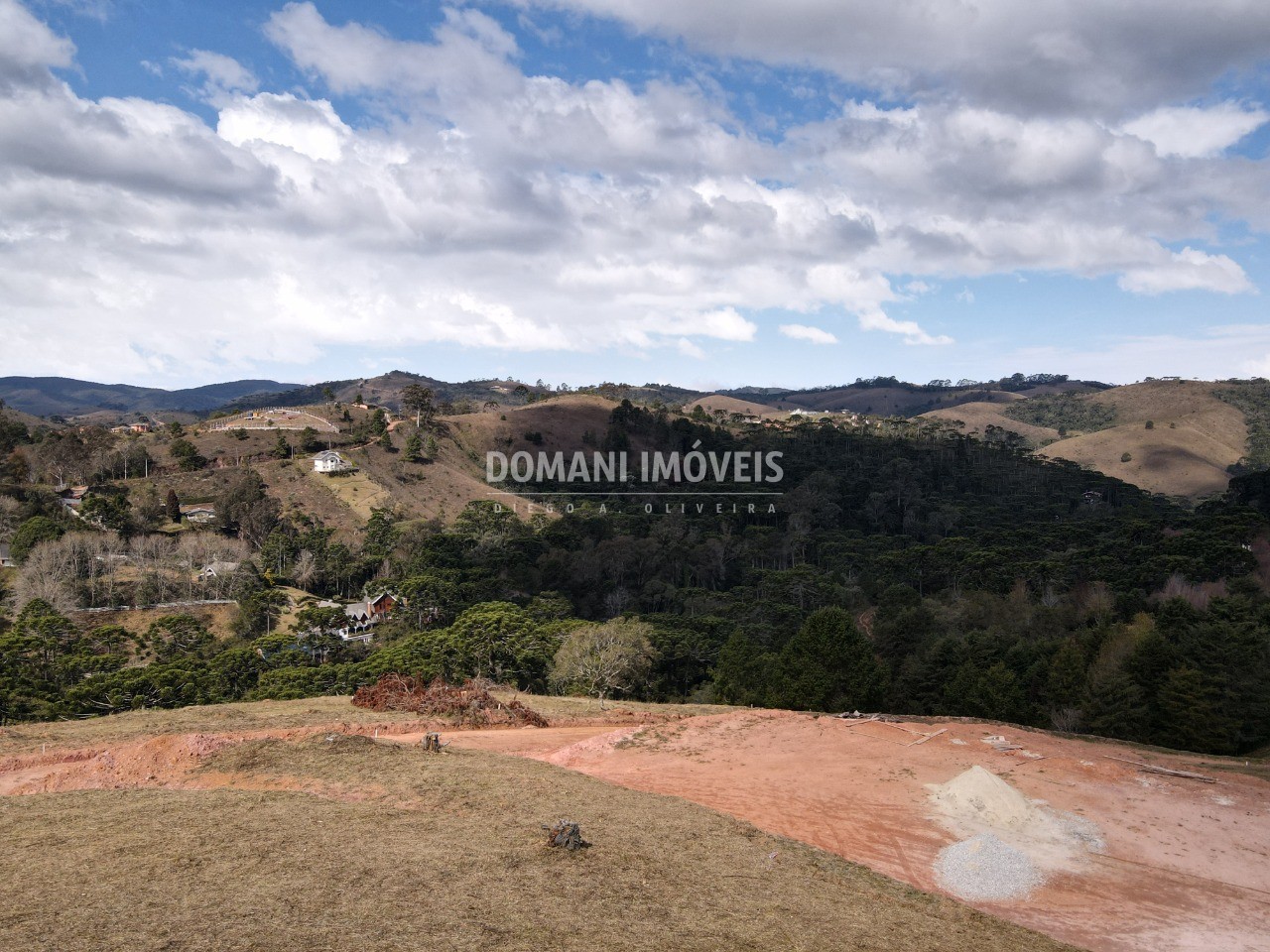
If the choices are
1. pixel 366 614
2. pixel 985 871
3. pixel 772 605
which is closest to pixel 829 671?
pixel 985 871

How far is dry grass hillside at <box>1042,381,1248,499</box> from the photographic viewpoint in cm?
11762

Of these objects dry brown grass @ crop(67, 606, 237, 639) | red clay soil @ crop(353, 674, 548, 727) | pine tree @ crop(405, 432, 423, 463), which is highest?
pine tree @ crop(405, 432, 423, 463)

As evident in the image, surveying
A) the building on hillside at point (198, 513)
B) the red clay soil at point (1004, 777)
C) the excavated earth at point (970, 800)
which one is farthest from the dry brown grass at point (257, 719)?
the building on hillside at point (198, 513)

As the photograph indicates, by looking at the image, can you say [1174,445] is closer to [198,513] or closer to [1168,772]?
[1168,772]

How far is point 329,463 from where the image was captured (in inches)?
3027

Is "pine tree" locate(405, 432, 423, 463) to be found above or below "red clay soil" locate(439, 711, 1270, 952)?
above

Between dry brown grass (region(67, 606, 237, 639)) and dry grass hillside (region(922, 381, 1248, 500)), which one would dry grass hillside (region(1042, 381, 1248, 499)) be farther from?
dry brown grass (region(67, 606, 237, 639))

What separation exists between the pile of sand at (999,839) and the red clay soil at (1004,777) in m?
0.25

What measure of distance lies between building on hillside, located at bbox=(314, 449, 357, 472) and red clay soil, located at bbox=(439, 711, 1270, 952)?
60029 mm

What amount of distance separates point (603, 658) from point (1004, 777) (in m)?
18.1

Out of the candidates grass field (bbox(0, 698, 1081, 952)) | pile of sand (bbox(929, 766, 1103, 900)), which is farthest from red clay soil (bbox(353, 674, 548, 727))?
pile of sand (bbox(929, 766, 1103, 900))

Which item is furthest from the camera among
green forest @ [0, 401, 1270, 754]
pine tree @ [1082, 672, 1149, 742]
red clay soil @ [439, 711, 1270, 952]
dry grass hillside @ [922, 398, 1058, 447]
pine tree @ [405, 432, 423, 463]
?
dry grass hillside @ [922, 398, 1058, 447]

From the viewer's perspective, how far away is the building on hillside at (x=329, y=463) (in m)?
76.9

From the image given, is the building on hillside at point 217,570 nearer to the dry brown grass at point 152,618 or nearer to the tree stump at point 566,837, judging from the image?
the dry brown grass at point 152,618
